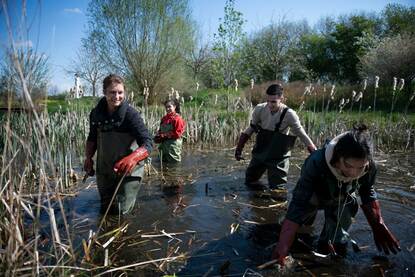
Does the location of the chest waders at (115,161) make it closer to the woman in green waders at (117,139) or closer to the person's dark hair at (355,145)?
the woman in green waders at (117,139)

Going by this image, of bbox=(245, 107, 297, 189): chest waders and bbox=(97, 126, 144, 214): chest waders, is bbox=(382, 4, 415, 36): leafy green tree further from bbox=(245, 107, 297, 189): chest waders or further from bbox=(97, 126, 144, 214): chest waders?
bbox=(97, 126, 144, 214): chest waders

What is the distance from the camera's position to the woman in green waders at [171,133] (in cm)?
661

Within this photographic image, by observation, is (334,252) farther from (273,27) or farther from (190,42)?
(273,27)

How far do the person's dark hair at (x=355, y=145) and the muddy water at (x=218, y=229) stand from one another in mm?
1047

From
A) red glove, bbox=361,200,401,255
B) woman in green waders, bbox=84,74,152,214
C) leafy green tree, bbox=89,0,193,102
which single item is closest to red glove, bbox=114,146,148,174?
woman in green waders, bbox=84,74,152,214

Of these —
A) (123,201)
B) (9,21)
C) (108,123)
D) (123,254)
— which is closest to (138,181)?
(123,201)

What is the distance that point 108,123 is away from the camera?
3686 millimetres

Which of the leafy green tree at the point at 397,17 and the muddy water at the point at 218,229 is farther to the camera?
the leafy green tree at the point at 397,17

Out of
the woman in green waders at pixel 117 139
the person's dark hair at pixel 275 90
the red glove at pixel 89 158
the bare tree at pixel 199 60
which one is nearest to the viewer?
the woman in green waders at pixel 117 139

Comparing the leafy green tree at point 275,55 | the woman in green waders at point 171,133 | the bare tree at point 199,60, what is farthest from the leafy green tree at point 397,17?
the woman in green waders at point 171,133

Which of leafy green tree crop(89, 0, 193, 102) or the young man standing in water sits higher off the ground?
leafy green tree crop(89, 0, 193, 102)

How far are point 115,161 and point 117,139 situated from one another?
260 mm

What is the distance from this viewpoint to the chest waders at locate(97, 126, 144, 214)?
12.2 feet

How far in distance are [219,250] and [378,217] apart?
1.44m
